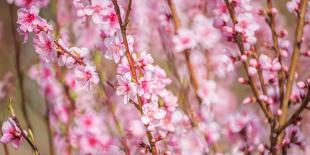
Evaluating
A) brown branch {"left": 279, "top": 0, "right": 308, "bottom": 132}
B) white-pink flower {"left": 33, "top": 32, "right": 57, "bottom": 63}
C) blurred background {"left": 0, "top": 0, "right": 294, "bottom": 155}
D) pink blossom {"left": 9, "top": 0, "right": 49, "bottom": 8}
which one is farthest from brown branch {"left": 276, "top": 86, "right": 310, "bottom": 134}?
blurred background {"left": 0, "top": 0, "right": 294, "bottom": 155}

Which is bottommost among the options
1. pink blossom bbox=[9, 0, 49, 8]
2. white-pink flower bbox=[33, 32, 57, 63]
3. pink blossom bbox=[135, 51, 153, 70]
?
pink blossom bbox=[135, 51, 153, 70]

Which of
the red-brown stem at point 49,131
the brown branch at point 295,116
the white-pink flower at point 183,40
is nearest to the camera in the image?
the brown branch at point 295,116

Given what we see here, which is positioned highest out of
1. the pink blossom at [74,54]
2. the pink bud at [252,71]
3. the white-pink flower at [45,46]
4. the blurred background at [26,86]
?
the white-pink flower at [45,46]

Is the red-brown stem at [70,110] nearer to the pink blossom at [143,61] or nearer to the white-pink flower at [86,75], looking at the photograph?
the white-pink flower at [86,75]

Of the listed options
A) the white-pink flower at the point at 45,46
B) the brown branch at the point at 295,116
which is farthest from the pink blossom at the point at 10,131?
the brown branch at the point at 295,116

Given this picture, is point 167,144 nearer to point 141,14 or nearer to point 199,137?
point 199,137

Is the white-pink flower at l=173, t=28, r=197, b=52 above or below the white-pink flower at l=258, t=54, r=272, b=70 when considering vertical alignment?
above

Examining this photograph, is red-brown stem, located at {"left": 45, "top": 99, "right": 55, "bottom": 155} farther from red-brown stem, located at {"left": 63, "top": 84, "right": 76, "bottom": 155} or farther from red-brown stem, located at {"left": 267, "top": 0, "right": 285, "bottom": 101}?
red-brown stem, located at {"left": 267, "top": 0, "right": 285, "bottom": 101}

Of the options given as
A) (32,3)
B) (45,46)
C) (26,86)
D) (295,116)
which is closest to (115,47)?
(45,46)

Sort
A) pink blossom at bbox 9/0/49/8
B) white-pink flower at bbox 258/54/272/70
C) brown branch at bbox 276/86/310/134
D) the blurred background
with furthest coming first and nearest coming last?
the blurred background → white-pink flower at bbox 258/54/272/70 → pink blossom at bbox 9/0/49/8 → brown branch at bbox 276/86/310/134

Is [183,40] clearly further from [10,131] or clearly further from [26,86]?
[26,86]

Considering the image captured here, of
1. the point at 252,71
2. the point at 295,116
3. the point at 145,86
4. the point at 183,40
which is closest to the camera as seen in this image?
the point at 145,86
